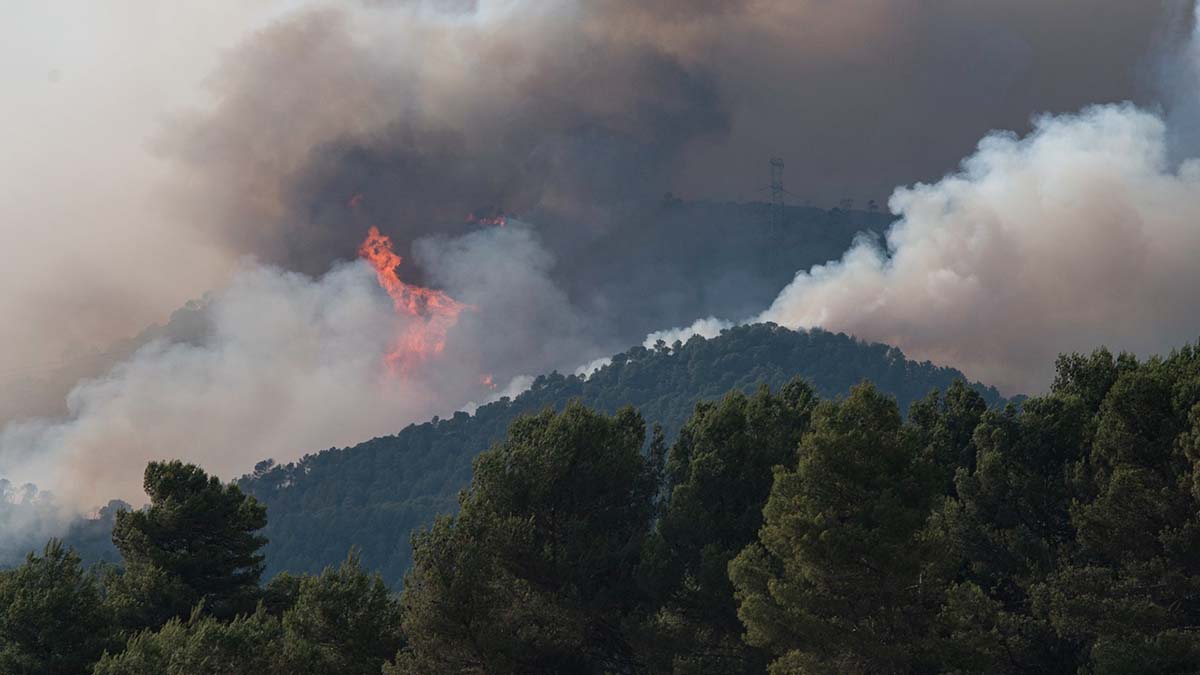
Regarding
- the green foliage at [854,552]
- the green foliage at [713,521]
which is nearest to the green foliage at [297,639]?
the green foliage at [713,521]

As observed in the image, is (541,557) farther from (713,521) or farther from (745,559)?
(745,559)

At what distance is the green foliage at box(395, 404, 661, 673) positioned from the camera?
1987 inches

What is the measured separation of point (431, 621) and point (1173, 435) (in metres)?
28.8

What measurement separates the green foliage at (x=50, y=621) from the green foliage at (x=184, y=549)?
3.33 metres

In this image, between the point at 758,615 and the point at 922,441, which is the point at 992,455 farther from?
the point at 758,615

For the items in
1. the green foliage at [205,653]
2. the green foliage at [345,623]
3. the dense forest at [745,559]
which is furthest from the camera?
the green foliage at [345,623]

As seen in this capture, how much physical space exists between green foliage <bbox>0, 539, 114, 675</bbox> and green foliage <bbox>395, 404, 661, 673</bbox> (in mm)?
14203

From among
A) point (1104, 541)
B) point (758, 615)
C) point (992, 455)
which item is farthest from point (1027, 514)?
point (758, 615)

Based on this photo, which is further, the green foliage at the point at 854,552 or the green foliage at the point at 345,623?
the green foliage at the point at 345,623

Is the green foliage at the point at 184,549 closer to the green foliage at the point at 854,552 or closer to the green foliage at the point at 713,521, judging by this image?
the green foliage at the point at 713,521

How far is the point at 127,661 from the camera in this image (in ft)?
154

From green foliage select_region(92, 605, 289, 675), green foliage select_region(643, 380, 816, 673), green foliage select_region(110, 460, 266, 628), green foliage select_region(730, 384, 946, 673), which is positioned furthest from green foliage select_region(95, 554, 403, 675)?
green foliage select_region(730, 384, 946, 673)

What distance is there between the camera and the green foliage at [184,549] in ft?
197

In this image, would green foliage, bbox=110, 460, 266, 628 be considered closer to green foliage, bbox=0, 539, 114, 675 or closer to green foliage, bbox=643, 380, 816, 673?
green foliage, bbox=0, 539, 114, 675
